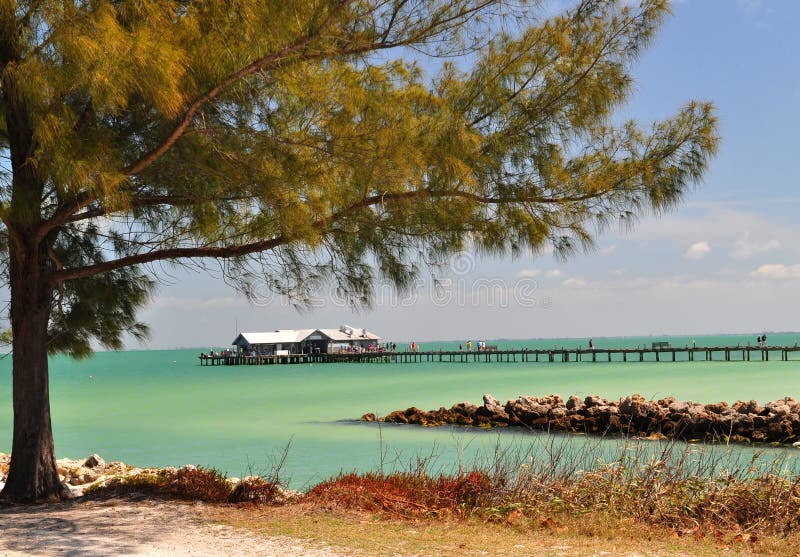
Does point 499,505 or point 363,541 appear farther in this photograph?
point 499,505

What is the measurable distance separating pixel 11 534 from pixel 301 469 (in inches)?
409

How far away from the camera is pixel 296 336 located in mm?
85688

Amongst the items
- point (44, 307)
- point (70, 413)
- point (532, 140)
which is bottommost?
point (70, 413)

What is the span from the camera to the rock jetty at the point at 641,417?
692 inches

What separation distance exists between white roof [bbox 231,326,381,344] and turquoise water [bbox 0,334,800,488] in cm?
2987

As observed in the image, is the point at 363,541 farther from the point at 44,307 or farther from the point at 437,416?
the point at 437,416

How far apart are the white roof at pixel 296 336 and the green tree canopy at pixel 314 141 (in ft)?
256

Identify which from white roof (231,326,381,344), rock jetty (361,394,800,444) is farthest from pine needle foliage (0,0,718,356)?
white roof (231,326,381,344)

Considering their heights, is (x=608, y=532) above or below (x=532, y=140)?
below

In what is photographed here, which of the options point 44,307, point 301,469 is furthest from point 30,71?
point 301,469

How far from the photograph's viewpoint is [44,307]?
306 inches

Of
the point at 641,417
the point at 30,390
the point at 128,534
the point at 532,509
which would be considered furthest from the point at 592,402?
the point at 128,534

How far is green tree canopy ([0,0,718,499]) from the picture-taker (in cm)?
576

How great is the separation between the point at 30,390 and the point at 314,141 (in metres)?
3.69
